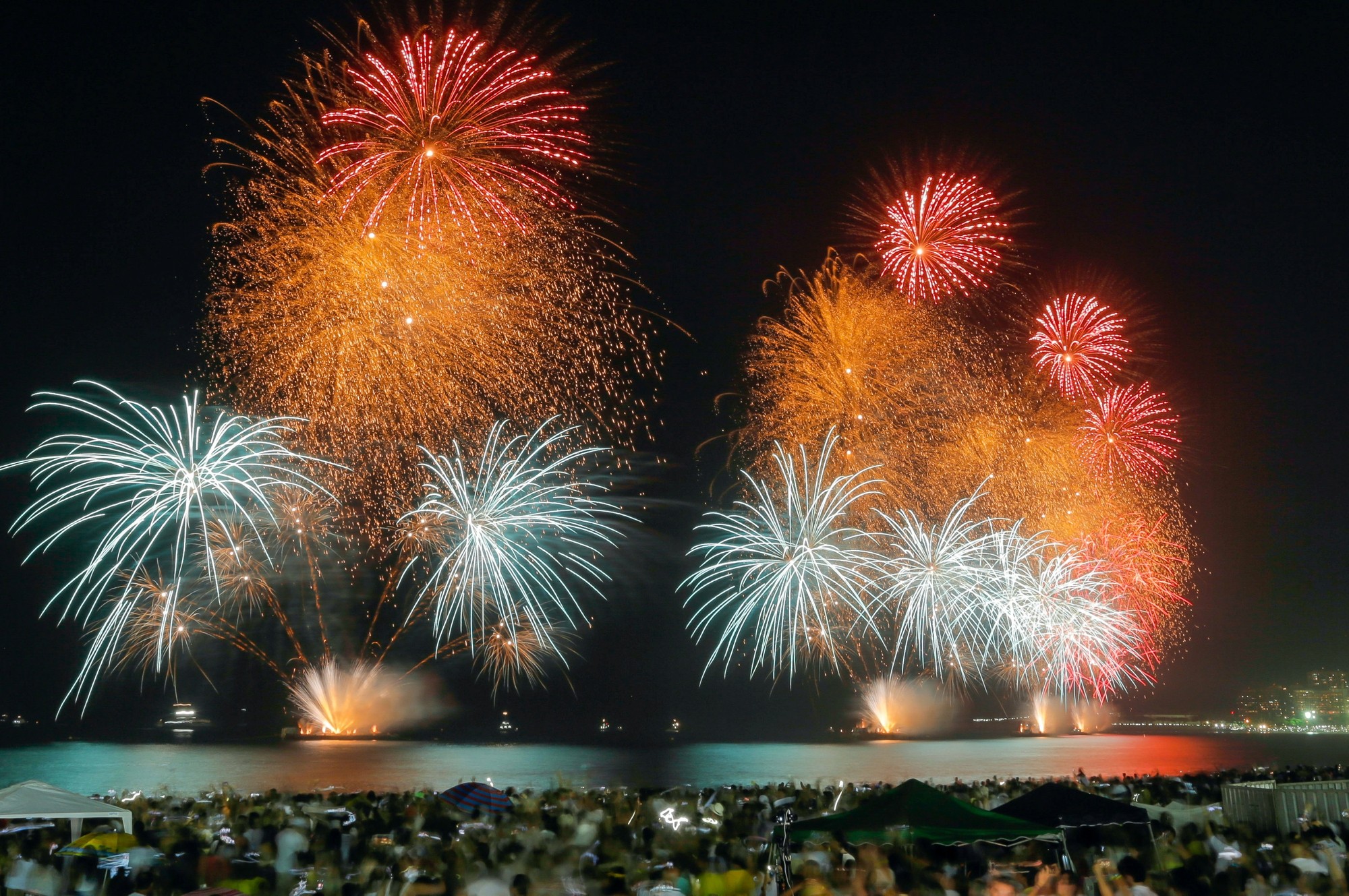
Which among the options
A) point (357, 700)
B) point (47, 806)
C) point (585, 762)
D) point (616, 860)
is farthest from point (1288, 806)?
point (357, 700)

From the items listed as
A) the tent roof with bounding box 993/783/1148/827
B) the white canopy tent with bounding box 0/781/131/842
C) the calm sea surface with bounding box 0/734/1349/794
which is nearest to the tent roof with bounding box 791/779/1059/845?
the tent roof with bounding box 993/783/1148/827

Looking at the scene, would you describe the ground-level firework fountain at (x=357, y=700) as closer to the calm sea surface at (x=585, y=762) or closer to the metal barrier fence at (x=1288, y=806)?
the calm sea surface at (x=585, y=762)

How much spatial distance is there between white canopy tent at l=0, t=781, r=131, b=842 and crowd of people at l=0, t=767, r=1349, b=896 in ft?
1.25

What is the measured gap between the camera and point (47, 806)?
42.0 feet

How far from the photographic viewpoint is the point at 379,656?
13262cm

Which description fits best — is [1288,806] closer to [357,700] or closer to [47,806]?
[47,806]

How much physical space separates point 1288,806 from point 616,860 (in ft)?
33.4

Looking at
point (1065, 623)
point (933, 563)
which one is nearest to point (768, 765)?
point (1065, 623)

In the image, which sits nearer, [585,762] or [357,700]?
[585,762]

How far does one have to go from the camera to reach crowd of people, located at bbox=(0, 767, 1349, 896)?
9625 mm

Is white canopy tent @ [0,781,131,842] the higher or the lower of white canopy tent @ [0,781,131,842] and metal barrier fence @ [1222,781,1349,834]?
the higher

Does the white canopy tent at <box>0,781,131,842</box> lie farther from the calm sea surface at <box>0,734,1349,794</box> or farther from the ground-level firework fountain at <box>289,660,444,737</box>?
the ground-level firework fountain at <box>289,660,444,737</box>

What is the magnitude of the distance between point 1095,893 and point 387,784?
4920 centimetres

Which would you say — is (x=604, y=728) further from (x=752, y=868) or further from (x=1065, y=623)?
(x=752, y=868)
